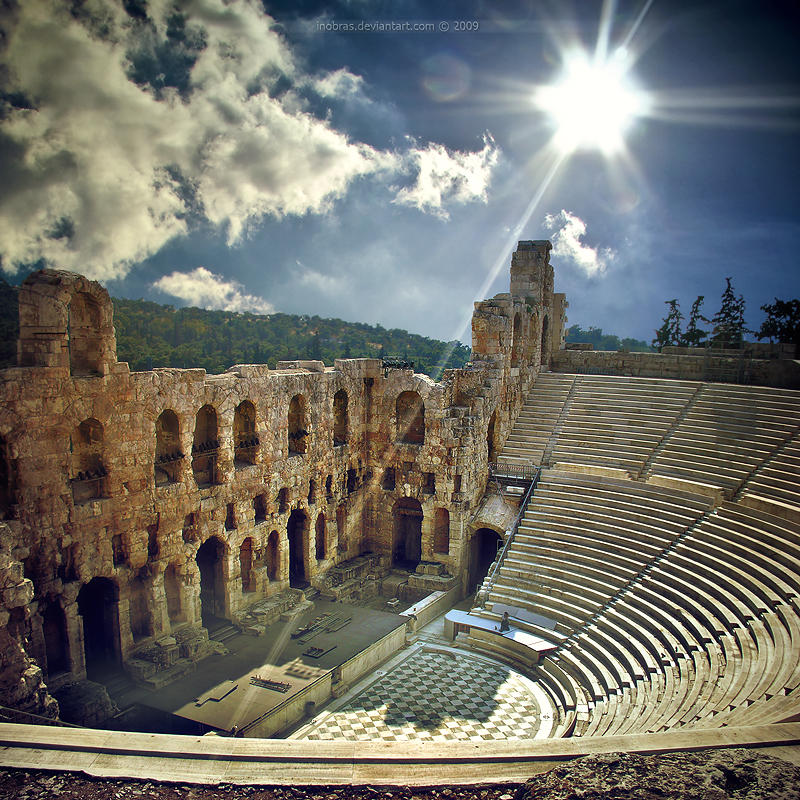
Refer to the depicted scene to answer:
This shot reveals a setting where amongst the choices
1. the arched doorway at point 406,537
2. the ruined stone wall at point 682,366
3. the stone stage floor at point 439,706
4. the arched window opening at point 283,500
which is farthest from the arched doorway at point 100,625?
the ruined stone wall at point 682,366

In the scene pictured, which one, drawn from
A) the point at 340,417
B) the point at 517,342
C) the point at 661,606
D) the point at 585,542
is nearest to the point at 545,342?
the point at 517,342

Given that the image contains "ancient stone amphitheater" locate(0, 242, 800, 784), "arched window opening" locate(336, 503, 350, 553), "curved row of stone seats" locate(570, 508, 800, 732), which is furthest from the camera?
"arched window opening" locate(336, 503, 350, 553)

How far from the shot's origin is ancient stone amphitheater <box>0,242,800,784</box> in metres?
10.4

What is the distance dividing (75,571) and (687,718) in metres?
13.4

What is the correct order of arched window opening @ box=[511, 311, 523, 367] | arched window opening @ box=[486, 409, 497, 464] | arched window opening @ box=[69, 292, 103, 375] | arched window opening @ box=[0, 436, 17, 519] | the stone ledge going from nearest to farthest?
the stone ledge → arched window opening @ box=[0, 436, 17, 519] → arched window opening @ box=[69, 292, 103, 375] → arched window opening @ box=[486, 409, 497, 464] → arched window opening @ box=[511, 311, 523, 367]

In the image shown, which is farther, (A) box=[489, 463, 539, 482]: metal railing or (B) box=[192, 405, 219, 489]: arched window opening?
(A) box=[489, 463, 539, 482]: metal railing

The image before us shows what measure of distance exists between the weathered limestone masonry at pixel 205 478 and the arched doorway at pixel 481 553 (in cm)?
66

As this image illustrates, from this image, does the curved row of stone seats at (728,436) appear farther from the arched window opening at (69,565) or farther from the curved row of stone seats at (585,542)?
the arched window opening at (69,565)

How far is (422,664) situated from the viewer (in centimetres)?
1825

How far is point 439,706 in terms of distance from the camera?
1612 cm

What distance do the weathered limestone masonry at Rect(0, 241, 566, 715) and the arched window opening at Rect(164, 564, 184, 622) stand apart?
0.06 meters

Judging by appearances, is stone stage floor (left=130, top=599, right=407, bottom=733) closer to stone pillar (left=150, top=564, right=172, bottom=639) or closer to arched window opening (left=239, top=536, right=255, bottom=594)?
stone pillar (left=150, top=564, right=172, bottom=639)

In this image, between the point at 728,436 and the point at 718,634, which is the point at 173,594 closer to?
the point at 718,634

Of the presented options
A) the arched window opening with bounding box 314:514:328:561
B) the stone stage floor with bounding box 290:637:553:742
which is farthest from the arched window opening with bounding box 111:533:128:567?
the arched window opening with bounding box 314:514:328:561
